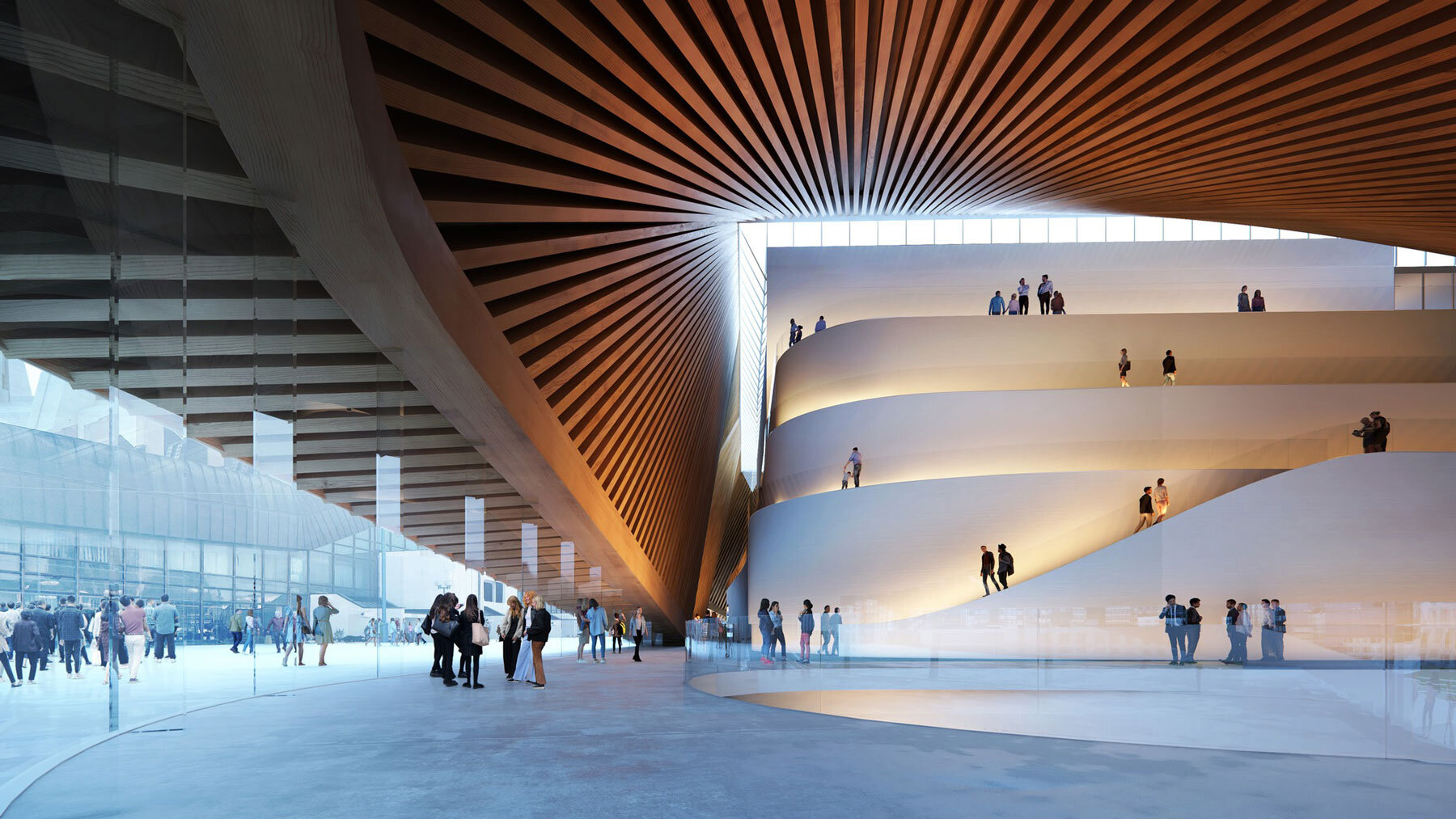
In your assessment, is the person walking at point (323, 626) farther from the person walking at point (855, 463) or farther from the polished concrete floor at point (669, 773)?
the person walking at point (855, 463)

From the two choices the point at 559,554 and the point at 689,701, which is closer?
the point at 689,701

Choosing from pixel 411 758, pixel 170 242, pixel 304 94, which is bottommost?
pixel 411 758

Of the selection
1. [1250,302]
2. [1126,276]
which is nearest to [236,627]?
[1126,276]

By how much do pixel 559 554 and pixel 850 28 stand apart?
10242 mm

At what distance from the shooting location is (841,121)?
9.91 meters

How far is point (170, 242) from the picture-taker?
6.67 metres

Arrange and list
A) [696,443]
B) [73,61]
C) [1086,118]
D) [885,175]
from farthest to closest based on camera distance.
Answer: [696,443]
[885,175]
[1086,118]
[73,61]

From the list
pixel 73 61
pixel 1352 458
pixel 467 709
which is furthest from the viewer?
pixel 1352 458

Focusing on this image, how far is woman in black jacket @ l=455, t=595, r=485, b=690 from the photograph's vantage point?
11.0 metres

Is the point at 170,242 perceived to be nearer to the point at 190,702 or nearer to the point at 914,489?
the point at 190,702

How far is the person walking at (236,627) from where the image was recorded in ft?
26.8

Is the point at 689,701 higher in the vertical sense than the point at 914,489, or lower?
lower

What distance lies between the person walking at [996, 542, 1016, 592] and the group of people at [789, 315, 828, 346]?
6.86 meters

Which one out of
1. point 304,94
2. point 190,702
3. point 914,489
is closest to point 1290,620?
point 304,94
